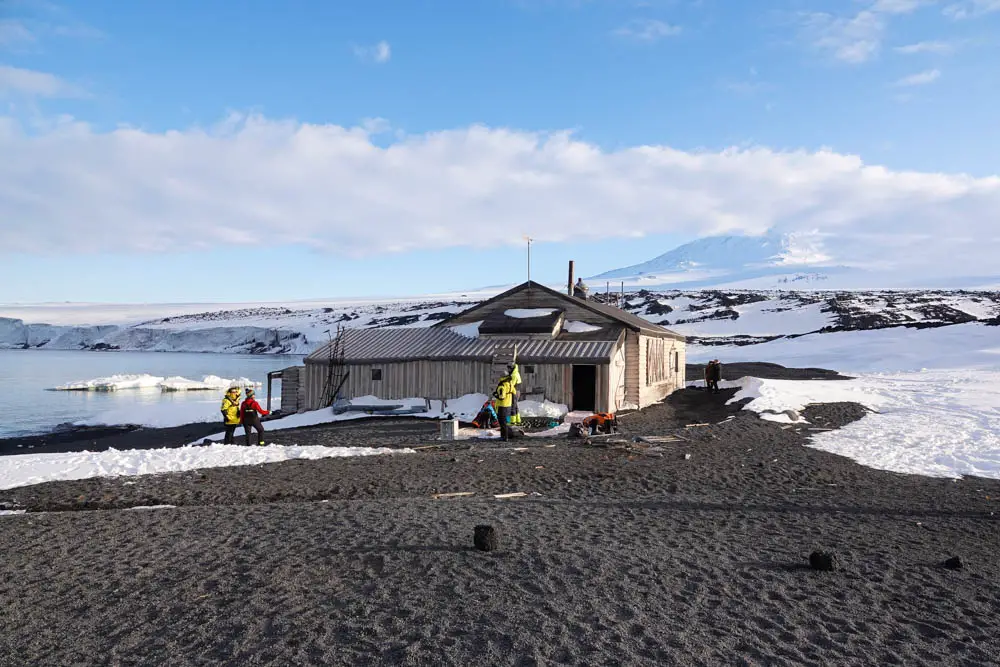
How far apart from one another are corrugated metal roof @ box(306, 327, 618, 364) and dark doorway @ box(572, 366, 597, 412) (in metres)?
0.79

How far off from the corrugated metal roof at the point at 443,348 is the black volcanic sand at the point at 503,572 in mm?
11582

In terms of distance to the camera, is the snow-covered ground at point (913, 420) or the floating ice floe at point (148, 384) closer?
the snow-covered ground at point (913, 420)

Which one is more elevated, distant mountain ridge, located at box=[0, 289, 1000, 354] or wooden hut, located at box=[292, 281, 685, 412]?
distant mountain ridge, located at box=[0, 289, 1000, 354]

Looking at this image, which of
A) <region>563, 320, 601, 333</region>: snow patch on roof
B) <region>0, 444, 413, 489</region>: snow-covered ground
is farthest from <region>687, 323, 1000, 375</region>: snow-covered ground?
<region>0, 444, 413, 489</region>: snow-covered ground

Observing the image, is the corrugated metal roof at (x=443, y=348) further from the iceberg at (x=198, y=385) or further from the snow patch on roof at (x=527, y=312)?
the iceberg at (x=198, y=385)

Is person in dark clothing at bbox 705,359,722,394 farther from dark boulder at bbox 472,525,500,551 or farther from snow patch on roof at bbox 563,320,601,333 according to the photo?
dark boulder at bbox 472,525,500,551

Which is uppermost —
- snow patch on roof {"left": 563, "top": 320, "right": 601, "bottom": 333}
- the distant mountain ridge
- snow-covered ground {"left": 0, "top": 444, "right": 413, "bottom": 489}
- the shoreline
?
the distant mountain ridge

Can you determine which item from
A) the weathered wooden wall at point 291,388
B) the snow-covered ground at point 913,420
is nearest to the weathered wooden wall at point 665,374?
the snow-covered ground at point 913,420

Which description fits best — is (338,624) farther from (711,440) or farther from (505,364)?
(505,364)

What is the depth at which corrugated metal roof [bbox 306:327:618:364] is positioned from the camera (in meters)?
24.5

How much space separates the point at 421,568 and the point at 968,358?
165 ft

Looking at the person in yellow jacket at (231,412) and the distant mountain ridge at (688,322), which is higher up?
the distant mountain ridge at (688,322)

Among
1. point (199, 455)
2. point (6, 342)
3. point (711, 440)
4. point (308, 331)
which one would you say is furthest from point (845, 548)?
point (6, 342)

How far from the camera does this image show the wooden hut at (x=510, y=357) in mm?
24484
